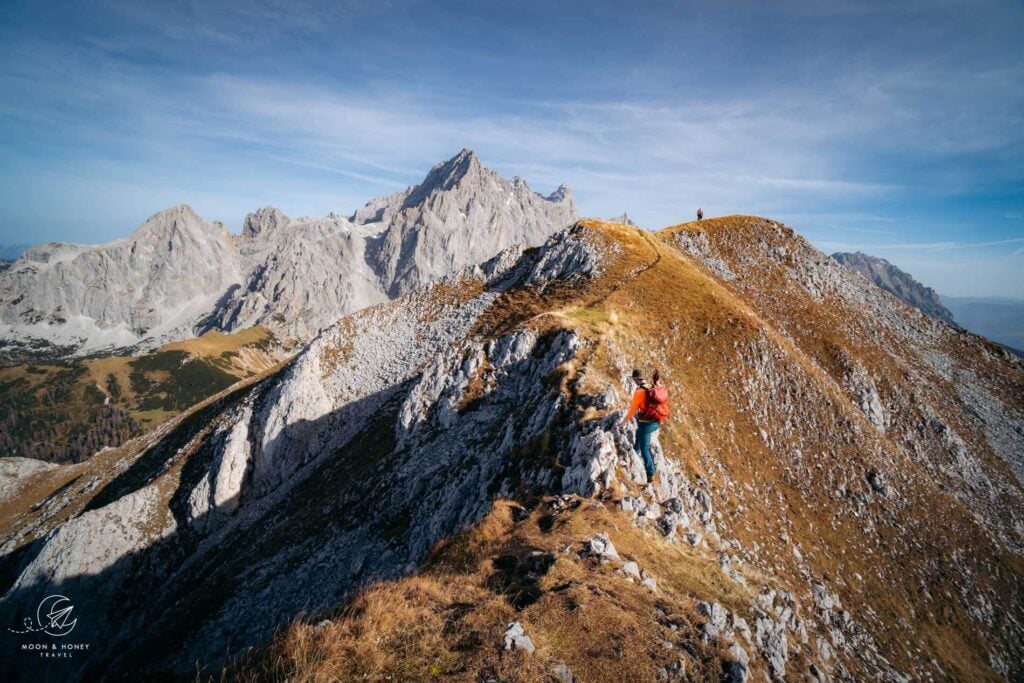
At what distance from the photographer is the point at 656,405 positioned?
1916 cm

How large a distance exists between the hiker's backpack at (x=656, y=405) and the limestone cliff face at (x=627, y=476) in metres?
2.94

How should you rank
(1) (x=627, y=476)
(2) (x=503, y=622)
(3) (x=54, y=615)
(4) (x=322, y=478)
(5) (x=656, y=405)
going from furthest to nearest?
(4) (x=322, y=478) → (3) (x=54, y=615) → (1) (x=627, y=476) → (5) (x=656, y=405) → (2) (x=503, y=622)

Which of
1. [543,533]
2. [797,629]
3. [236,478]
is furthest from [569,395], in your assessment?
[236,478]

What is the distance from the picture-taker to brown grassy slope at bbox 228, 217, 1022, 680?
9453 mm

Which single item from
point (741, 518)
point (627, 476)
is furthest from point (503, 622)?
point (741, 518)

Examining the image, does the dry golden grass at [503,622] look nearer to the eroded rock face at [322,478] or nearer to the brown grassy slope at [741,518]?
the brown grassy slope at [741,518]

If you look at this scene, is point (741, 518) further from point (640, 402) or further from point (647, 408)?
point (640, 402)

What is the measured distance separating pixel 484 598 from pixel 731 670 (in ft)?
23.0

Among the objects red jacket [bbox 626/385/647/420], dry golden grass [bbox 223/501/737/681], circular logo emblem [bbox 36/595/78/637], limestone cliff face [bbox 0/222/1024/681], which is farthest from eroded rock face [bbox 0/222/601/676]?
dry golden grass [bbox 223/501/737/681]

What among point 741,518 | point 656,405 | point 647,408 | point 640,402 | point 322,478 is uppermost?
point 656,405

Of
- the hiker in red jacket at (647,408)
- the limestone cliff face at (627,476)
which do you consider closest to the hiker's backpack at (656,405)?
the hiker in red jacket at (647,408)

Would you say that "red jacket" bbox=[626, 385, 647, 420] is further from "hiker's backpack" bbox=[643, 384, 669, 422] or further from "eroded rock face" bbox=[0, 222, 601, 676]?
"eroded rock face" bbox=[0, 222, 601, 676]

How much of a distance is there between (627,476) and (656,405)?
4.25 m

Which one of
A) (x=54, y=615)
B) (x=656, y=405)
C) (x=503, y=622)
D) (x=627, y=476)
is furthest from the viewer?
(x=54, y=615)
